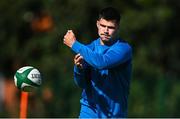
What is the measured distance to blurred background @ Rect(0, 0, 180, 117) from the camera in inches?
726

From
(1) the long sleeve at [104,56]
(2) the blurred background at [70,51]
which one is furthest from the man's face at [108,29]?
(2) the blurred background at [70,51]

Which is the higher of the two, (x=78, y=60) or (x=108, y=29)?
(x=108, y=29)

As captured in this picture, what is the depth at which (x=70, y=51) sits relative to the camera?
2148cm

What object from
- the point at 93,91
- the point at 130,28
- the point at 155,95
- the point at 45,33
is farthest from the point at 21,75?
the point at 45,33

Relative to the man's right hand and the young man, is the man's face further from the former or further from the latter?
the man's right hand

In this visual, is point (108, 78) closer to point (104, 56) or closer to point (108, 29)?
point (104, 56)

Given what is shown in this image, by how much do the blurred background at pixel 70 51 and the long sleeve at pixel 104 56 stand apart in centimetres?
987

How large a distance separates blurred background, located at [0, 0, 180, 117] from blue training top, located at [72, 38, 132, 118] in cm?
971

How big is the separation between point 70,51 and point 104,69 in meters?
13.2

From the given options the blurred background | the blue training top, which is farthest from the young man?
the blurred background

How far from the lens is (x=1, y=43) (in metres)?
23.3

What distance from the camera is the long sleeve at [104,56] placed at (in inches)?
321

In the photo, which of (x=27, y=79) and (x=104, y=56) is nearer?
(x=104, y=56)

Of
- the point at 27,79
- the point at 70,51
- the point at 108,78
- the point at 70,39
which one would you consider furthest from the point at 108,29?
the point at 70,51
